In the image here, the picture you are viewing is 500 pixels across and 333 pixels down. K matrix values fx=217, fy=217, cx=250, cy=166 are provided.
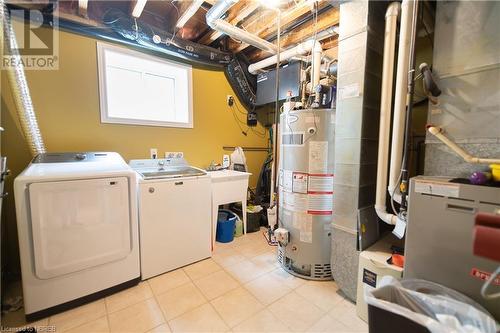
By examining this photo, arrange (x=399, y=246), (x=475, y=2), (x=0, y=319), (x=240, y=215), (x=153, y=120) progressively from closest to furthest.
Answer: (x=475, y=2)
(x=0, y=319)
(x=399, y=246)
(x=153, y=120)
(x=240, y=215)

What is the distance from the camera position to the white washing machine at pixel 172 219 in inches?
77.0

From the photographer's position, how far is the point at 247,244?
2729 millimetres

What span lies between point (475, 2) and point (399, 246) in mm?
1571

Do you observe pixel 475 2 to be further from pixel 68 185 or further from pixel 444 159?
pixel 68 185

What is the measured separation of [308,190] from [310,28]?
191 cm

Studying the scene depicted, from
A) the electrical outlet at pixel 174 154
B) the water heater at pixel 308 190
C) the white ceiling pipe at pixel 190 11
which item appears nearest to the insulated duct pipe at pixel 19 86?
the electrical outlet at pixel 174 154

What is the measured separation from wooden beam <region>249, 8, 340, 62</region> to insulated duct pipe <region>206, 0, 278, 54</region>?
9.2 inches

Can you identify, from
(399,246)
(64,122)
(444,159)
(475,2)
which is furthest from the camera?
(64,122)

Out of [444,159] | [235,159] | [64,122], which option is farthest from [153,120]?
[444,159]

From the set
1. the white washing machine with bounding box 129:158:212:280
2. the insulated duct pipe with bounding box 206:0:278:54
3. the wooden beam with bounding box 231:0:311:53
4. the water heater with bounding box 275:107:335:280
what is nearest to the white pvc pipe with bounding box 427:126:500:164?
the water heater with bounding box 275:107:335:280

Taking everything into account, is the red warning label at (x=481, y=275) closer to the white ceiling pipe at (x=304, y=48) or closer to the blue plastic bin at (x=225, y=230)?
the white ceiling pipe at (x=304, y=48)

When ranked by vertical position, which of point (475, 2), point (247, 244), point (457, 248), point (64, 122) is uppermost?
point (475, 2)

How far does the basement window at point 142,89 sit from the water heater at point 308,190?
1.59 metres

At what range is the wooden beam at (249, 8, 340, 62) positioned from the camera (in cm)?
225
